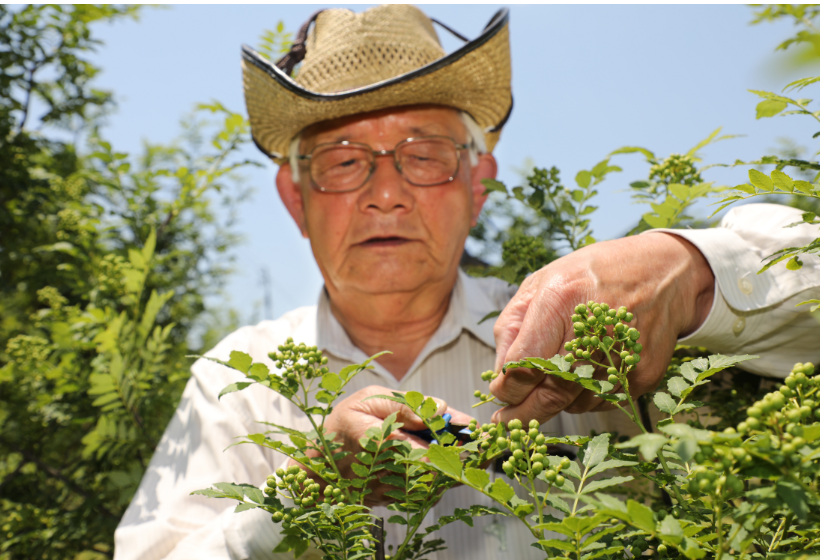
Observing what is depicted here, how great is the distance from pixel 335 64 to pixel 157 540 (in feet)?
6.28

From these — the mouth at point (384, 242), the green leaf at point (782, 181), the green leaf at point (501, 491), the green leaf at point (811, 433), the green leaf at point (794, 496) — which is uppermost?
the green leaf at point (782, 181)

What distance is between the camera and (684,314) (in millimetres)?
1246

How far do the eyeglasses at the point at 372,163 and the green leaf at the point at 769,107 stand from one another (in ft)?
4.90

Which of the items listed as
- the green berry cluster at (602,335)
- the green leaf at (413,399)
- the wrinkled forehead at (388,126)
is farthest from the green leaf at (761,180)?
the wrinkled forehead at (388,126)

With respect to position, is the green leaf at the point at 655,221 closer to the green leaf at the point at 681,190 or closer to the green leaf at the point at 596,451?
the green leaf at the point at 681,190

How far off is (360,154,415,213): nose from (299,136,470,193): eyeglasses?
0.02m

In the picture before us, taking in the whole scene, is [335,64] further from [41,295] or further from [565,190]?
[41,295]

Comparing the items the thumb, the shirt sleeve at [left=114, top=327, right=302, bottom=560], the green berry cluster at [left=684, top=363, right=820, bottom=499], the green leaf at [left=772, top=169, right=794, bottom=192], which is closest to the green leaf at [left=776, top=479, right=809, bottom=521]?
the green berry cluster at [left=684, top=363, right=820, bottom=499]

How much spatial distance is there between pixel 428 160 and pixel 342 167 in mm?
356

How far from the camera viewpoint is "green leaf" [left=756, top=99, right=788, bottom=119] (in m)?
0.90

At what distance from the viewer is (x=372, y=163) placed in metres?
2.31

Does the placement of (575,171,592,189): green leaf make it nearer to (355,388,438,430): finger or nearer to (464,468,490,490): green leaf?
(355,388,438,430): finger

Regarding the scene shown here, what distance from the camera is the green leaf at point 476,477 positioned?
2.38 ft

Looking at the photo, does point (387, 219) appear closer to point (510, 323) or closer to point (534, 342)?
point (510, 323)
